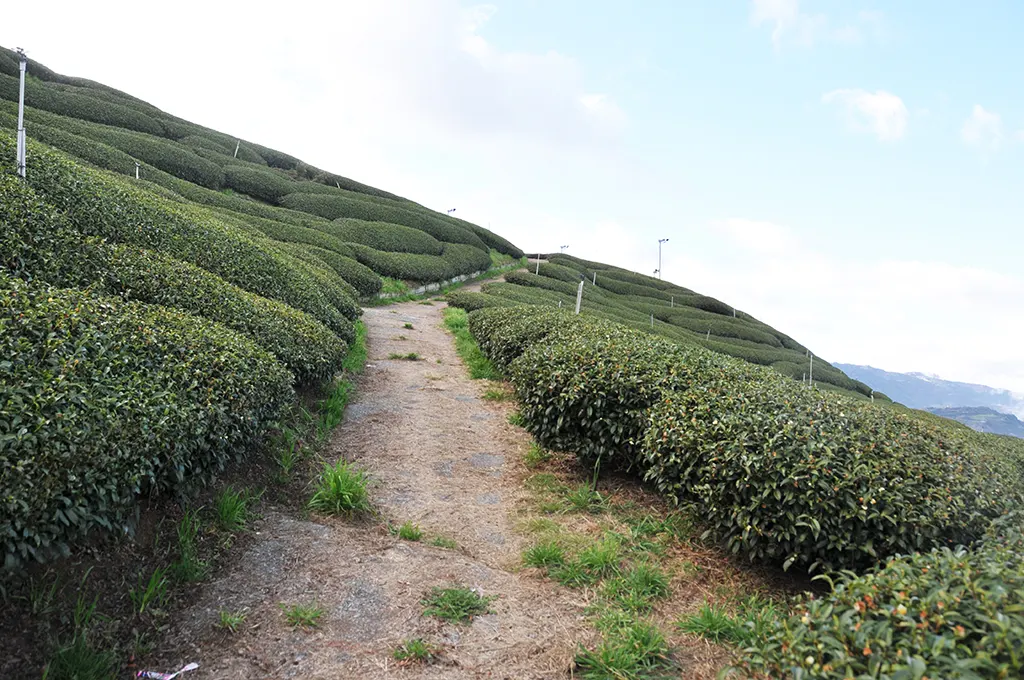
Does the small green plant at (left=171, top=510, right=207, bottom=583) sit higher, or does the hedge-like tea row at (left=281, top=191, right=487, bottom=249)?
the hedge-like tea row at (left=281, top=191, right=487, bottom=249)

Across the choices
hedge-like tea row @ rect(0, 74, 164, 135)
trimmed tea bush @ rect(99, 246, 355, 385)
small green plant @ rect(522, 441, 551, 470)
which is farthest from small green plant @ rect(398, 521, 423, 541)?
hedge-like tea row @ rect(0, 74, 164, 135)

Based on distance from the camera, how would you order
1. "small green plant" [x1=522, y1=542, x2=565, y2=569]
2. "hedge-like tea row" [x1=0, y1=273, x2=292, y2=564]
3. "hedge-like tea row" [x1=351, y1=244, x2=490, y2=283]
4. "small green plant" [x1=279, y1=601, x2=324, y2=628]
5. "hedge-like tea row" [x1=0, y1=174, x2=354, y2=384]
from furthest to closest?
1. "hedge-like tea row" [x1=351, y1=244, x2=490, y2=283]
2. "hedge-like tea row" [x1=0, y1=174, x2=354, y2=384]
3. "small green plant" [x1=522, y1=542, x2=565, y2=569]
4. "small green plant" [x1=279, y1=601, x2=324, y2=628]
5. "hedge-like tea row" [x1=0, y1=273, x2=292, y2=564]

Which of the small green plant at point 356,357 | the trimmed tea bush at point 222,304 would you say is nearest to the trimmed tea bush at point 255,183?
the small green plant at point 356,357

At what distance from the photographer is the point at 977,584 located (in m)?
2.55

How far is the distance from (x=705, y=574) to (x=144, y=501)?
447 cm

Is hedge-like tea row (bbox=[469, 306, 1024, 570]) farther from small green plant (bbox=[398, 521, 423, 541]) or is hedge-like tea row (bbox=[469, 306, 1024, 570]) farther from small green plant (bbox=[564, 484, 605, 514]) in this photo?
small green plant (bbox=[398, 521, 423, 541])

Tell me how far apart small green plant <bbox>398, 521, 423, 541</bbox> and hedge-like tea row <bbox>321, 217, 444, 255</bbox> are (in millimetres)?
25179

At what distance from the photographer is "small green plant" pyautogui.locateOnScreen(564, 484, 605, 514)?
604 cm

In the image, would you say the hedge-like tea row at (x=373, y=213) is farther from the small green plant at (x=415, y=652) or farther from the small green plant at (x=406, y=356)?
the small green plant at (x=415, y=652)

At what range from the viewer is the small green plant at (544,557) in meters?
4.92

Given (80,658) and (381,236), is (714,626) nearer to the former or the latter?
(80,658)

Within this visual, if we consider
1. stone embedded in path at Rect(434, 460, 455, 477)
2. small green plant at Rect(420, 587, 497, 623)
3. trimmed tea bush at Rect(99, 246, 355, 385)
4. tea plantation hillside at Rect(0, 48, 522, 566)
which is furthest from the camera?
stone embedded in path at Rect(434, 460, 455, 477)

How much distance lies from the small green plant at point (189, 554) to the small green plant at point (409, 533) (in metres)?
1.61

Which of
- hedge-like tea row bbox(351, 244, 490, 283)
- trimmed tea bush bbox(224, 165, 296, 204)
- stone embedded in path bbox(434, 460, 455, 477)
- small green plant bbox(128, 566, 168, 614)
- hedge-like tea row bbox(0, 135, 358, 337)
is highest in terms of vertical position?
trimmed tea bush bbox(224, 165, 296, 204)
